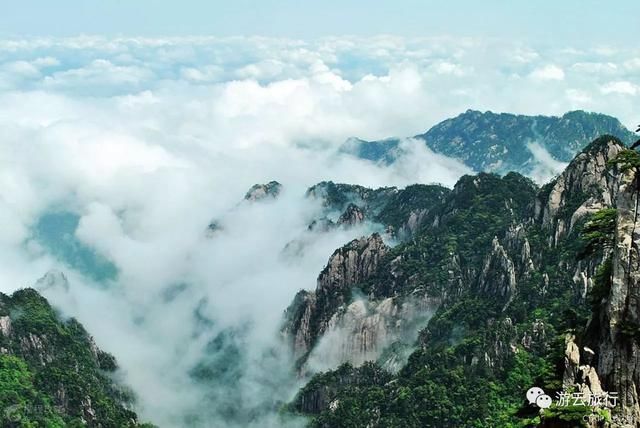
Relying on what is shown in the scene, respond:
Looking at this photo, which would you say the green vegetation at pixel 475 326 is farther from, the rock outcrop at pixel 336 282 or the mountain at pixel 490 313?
the rock outcrop at pixel 336 282

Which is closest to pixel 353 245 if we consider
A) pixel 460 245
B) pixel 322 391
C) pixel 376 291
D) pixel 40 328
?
pixel 376 291

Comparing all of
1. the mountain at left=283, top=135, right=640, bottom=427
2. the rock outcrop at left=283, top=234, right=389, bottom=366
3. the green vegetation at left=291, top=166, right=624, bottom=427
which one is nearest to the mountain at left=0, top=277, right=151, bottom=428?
the mountain at left=283, top=135, right=640, bottom=427

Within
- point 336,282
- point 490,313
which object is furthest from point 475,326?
point 336,282

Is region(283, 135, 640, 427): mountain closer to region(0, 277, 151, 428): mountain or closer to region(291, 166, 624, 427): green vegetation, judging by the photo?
region(291, 166, 624, 427): green vegetation

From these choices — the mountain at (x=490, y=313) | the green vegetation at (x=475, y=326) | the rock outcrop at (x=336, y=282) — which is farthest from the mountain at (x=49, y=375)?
the rock outcrop at (x=336, y=282)

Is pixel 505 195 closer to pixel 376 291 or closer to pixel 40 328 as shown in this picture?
pixel 376 291

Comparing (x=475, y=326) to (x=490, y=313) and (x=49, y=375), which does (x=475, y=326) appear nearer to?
(x=490, y=313)
